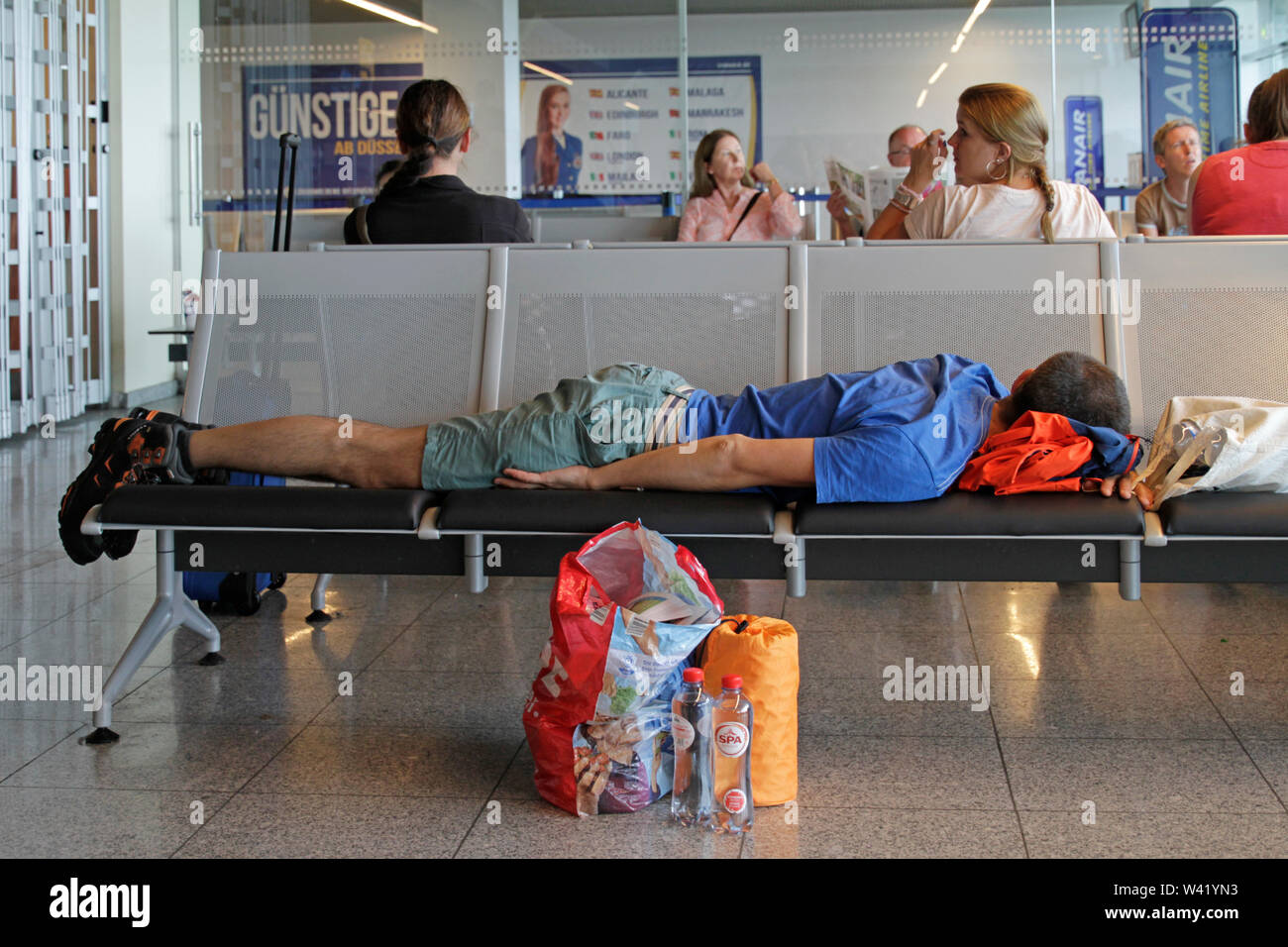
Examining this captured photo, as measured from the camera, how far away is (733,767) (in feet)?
8.19

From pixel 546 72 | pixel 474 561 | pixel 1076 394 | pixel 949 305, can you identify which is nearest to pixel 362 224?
pixel 474 561

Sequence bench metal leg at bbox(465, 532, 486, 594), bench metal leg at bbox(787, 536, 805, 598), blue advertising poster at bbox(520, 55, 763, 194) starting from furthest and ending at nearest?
blue advertising poster at bbox(520, 55, 763, 194) → bench metal leg at bbox(465, 532, 486, 594) → bench metal leg at bbox(787, 536, 805, 598)

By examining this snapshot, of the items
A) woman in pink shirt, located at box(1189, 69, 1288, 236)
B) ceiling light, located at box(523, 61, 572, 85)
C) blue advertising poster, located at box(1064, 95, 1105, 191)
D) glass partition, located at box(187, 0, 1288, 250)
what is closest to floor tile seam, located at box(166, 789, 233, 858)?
woman in pink shirt, located at box(1189, 69, 1288, 236)

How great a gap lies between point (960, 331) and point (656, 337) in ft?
2.71

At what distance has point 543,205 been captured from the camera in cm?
859

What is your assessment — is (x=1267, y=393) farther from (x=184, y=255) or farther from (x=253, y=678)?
(x=184, y=255)

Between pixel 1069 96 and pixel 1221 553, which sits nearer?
pixel 1221 553

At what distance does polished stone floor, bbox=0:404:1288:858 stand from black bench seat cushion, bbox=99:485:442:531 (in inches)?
20.3

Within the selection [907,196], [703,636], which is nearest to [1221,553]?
[703,636]

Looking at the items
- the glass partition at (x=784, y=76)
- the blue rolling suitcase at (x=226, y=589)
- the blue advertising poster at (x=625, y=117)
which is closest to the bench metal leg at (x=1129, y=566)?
the blue rolling suitcase at (x=226, y=589)

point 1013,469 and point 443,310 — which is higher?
point 443,310

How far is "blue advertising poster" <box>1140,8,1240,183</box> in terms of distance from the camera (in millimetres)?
8141

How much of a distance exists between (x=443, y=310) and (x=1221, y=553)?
2.13 meters

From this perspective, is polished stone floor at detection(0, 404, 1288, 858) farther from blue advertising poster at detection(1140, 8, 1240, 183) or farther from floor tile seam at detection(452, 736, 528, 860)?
blue advertising poster at detection(1140, 8, 1240, 183)
